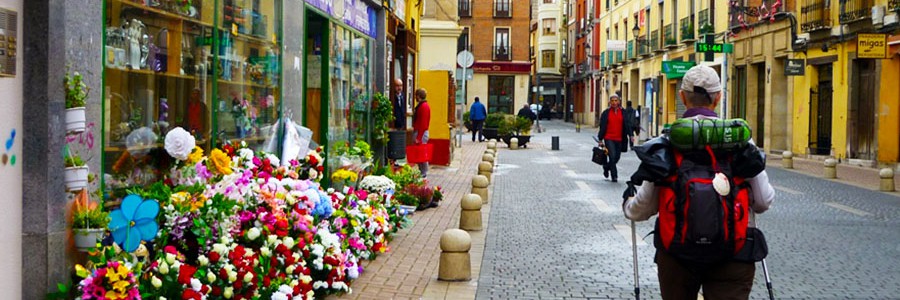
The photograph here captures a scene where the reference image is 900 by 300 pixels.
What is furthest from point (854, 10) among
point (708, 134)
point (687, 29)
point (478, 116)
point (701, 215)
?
point (701, 215)

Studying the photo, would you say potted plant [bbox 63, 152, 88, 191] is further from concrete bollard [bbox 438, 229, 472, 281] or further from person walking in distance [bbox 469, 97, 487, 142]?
person walking in distance [bbox 469, 97, 487, 142]

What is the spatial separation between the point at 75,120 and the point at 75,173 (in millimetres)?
257

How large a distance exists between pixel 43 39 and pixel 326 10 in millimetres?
7265

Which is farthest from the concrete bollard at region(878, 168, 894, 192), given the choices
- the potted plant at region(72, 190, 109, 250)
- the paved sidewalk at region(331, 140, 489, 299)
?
the potted plant at region(72, 190, 109, 250)

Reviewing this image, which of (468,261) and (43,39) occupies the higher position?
(43,39)

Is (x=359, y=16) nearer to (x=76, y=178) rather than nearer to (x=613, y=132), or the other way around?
(x=613, y=132)

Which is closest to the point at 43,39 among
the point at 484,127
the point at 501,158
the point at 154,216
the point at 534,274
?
the point at 154,216

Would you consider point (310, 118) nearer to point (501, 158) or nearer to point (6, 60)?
point (6, 60)

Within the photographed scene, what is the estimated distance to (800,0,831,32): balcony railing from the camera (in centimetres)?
2576

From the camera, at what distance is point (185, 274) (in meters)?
5.32

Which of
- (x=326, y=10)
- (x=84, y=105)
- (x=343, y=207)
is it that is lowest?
(x=343, y=207)

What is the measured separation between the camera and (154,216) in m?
5.36

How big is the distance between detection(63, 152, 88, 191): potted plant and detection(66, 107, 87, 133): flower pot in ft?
0.50

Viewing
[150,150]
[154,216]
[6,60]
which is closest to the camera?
[6,60]
